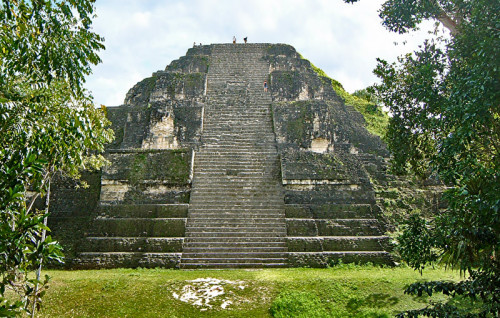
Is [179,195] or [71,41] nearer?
[71,41]

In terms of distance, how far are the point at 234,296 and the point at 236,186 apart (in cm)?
415

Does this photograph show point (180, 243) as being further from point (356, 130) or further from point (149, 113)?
point (356, 130)

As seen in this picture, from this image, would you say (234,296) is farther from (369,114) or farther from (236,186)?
(369,114)

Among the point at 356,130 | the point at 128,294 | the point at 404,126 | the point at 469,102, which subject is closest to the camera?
the point at 469,102

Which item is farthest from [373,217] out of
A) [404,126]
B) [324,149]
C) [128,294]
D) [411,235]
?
[128,294]

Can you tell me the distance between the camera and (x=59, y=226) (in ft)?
32.2

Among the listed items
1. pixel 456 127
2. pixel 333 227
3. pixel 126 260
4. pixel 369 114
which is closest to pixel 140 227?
pixel 126 260

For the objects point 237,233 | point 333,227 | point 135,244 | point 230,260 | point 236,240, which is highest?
point 333,227

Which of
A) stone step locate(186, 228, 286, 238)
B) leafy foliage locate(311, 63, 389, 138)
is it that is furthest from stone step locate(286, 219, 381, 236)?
leafy foliage locate(311, 63, 389, 138)

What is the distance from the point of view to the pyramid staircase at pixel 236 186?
344 inches

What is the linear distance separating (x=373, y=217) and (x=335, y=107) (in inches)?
218

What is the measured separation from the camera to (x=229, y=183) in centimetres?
1059

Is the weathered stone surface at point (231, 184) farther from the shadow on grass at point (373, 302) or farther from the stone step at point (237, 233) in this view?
the shadow on grass at point (373, 302)

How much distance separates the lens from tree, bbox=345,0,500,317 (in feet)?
12.6
